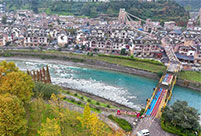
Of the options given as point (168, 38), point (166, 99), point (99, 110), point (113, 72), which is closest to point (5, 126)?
point (99, 110)

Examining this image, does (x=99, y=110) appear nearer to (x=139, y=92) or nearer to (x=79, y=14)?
(x=139, y=92)

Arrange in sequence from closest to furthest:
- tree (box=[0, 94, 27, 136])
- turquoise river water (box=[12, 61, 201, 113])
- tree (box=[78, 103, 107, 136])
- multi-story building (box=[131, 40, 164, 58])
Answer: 1. tree (box=[0, 94, 27, 136])
2. tree (box=[78, 103, 107, 136])
3. turquoise river water (box=[12, 61, 201, 113])
4. multi-story building (box=[131, 40, 164, 58])

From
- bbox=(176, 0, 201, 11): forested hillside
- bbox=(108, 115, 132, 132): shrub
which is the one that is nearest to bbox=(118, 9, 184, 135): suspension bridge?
bbox=(108, 115, 132, 132): shrub

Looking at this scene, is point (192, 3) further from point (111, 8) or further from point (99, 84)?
point (99, 84)

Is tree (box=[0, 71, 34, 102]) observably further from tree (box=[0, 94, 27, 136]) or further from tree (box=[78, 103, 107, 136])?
tree (box=[78, 103, 107, 136])

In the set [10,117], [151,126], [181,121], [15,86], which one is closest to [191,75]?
[181,121]

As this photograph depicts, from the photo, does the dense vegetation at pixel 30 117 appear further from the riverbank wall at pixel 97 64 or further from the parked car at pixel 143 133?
the riverbank wall at pixel 97 64
